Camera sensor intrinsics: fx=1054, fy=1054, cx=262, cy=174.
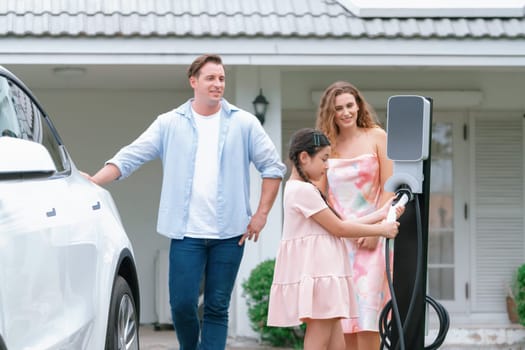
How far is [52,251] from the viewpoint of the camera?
146 inches

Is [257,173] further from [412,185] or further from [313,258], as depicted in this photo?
[412,185]

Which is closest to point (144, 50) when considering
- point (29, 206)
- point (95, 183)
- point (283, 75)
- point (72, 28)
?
point (72, 28)

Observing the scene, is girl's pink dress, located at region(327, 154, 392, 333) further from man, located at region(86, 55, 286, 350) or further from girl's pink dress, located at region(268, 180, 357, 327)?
man, located at region(86, 55, 286, 350)

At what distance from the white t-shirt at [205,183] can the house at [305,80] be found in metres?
2.73

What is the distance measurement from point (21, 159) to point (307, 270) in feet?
6.86

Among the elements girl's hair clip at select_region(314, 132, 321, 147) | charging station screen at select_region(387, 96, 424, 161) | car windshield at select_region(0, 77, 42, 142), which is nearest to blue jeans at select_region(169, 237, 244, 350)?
girl's hair clip at select_region(314, 132, 321, 147)

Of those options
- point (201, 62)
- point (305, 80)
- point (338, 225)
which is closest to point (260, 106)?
point (305, 80)

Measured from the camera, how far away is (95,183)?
5238 mm

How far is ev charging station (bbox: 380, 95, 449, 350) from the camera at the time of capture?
429 cm

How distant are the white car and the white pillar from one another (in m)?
3.55

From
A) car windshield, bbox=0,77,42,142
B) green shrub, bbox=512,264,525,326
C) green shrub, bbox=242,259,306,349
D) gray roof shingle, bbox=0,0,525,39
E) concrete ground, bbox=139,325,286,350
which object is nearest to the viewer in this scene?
car windshield, bbox=0,77,42,142

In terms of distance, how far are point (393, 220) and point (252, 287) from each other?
4.18m

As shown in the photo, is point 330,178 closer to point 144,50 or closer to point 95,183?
point 95,183

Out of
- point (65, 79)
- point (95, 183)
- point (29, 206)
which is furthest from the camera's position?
point (65, 79)
